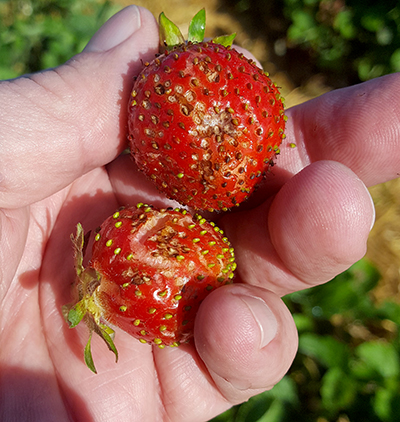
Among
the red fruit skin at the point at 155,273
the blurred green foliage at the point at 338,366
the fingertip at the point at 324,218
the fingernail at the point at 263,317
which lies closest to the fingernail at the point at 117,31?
the red fruit skin at the point at 155,273

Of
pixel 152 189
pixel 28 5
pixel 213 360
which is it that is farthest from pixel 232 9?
pixel 213 360

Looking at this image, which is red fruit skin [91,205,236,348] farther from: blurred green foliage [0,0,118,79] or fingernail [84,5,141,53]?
blurred green foliage [0,0,118,79]

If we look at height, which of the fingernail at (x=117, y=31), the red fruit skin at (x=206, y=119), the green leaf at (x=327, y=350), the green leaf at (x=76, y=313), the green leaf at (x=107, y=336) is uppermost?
the fingernail at (x=117, y=31)

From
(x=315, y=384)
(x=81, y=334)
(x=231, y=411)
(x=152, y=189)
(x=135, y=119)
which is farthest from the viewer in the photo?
(x=315, y=384)

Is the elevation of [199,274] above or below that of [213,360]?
above

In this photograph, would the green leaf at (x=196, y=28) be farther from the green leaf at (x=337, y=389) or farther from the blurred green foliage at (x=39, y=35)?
the green leaf at (x=337, y=389)

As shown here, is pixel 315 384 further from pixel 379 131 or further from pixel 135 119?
pixel 135 119
